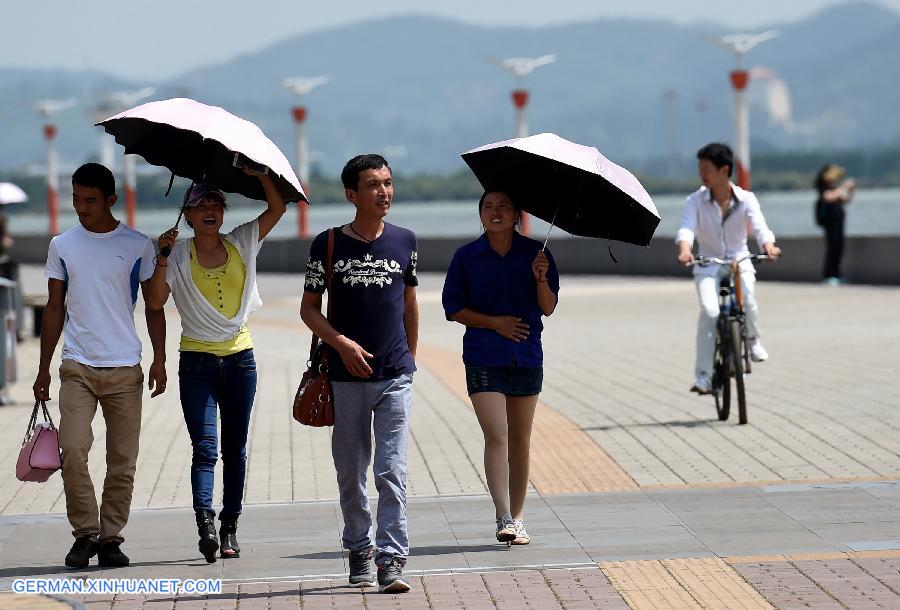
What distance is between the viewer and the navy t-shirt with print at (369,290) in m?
6.42

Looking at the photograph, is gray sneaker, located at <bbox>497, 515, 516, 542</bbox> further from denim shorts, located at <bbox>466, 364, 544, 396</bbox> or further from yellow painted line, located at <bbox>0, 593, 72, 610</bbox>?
yellow painted line, located at <bbox>0, 593, 72, 610</bbox>

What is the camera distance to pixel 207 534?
683 centimetres

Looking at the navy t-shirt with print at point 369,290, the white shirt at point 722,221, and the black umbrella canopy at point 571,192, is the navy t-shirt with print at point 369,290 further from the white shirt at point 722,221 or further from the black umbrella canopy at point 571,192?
the white shirt at point 722,221

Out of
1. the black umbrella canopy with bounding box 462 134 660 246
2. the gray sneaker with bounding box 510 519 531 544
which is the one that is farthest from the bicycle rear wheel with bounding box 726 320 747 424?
the gray sneaker with bounding box 510 519 531 544

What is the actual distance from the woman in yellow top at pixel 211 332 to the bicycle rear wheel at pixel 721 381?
4.69 metres

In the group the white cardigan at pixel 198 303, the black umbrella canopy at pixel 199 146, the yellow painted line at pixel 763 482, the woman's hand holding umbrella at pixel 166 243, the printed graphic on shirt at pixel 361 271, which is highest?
the black umbrella canopy at pixel 199 146

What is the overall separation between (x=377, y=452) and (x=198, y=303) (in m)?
0.92

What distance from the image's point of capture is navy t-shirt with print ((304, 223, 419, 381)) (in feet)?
21.1

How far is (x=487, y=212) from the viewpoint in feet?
23.4

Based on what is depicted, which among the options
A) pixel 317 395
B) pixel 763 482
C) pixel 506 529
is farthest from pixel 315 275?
pixel 763 482

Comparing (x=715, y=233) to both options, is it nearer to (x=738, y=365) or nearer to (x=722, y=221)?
(x=722, y=221)

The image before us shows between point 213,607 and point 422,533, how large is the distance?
160cm

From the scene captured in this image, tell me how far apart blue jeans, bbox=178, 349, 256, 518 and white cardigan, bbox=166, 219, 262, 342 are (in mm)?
93

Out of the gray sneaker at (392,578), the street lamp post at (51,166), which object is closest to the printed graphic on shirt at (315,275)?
the gray sneaker at (392,578)
